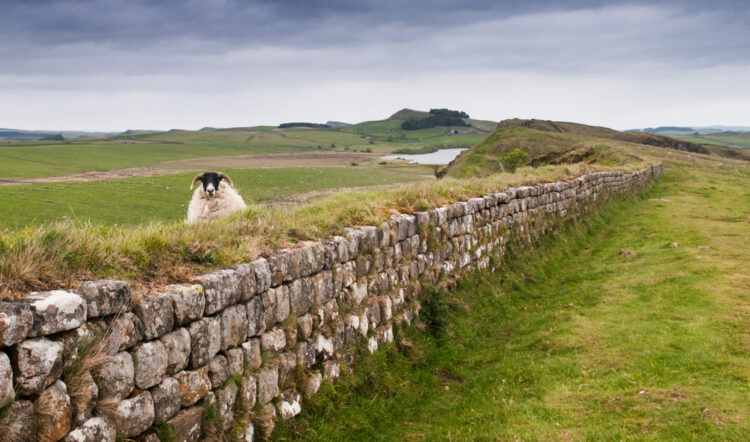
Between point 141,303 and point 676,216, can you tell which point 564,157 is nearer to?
point 676,216

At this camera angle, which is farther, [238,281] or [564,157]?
[564,157]

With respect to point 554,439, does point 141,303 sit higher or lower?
higher

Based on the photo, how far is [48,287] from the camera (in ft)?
12.6

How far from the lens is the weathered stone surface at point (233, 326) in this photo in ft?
16.8

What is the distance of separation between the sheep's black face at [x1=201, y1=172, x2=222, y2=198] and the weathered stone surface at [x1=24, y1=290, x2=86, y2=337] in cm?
1012

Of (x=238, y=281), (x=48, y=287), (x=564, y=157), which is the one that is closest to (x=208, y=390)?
(x=238, y=281)

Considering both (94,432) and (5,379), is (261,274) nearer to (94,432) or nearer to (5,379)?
(94,432)

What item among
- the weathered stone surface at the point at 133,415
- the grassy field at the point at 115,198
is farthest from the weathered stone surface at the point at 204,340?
the grassy field at the point at 115,198

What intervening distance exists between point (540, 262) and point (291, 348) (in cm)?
957

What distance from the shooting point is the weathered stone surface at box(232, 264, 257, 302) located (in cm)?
538

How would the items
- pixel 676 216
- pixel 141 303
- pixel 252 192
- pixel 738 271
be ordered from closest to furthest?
pixel 141 303 → pixel 738 271 → pixel 676 216 → pixel 252 192

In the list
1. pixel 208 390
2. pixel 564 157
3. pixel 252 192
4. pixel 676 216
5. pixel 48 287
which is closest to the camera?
pixel 48 287

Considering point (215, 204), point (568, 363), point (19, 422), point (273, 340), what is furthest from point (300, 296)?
point (215, 204)

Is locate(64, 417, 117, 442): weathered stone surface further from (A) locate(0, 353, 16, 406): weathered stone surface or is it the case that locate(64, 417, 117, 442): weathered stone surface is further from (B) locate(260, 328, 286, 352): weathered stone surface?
(B) locate(260, 328, 286, 352): weathered stone surface
